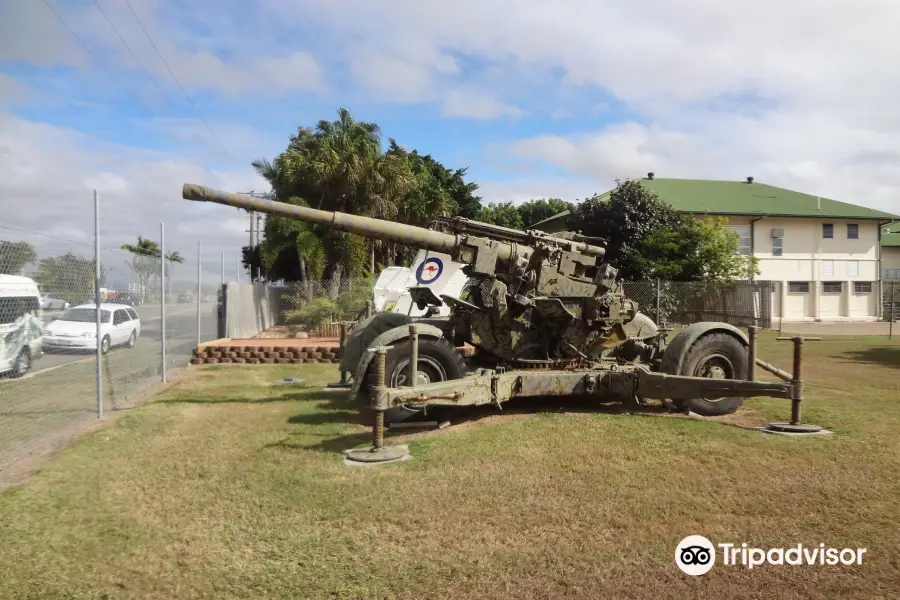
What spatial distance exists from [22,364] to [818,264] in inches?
1351

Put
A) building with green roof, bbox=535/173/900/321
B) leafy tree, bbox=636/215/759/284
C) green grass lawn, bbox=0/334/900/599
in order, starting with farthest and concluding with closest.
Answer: building with green roof, bbox=535/173/900/321
leafy tree, bbox=636/215/759/284
green grass lawn, bbox=0/334/900/599

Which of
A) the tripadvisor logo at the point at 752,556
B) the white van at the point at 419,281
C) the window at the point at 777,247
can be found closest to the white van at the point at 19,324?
the tripadvisor logo at the point at 752,556

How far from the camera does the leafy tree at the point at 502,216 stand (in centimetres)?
4275

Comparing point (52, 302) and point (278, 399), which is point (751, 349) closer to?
point (278, 399)

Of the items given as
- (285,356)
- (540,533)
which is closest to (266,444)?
(540,533)

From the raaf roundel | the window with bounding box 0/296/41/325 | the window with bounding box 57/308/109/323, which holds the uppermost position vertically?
the raaf roundel

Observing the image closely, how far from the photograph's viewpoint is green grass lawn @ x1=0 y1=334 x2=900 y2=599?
3.55 meters

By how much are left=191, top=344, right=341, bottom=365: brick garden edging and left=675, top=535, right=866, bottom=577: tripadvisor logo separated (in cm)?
1015

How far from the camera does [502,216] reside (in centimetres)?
→ 4472

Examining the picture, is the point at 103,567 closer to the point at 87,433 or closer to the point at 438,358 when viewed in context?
the point at 87,433

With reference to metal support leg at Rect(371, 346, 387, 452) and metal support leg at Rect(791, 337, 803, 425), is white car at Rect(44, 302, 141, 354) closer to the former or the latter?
metal support leg at Rect(371, 346, 387, 452)

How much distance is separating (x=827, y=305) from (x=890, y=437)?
2918 centimetres

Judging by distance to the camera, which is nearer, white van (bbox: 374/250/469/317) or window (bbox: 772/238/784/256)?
white van (bbox: 374/250/469/317)

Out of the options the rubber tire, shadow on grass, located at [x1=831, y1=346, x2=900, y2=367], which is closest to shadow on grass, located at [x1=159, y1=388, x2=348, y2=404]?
the rubber tire
